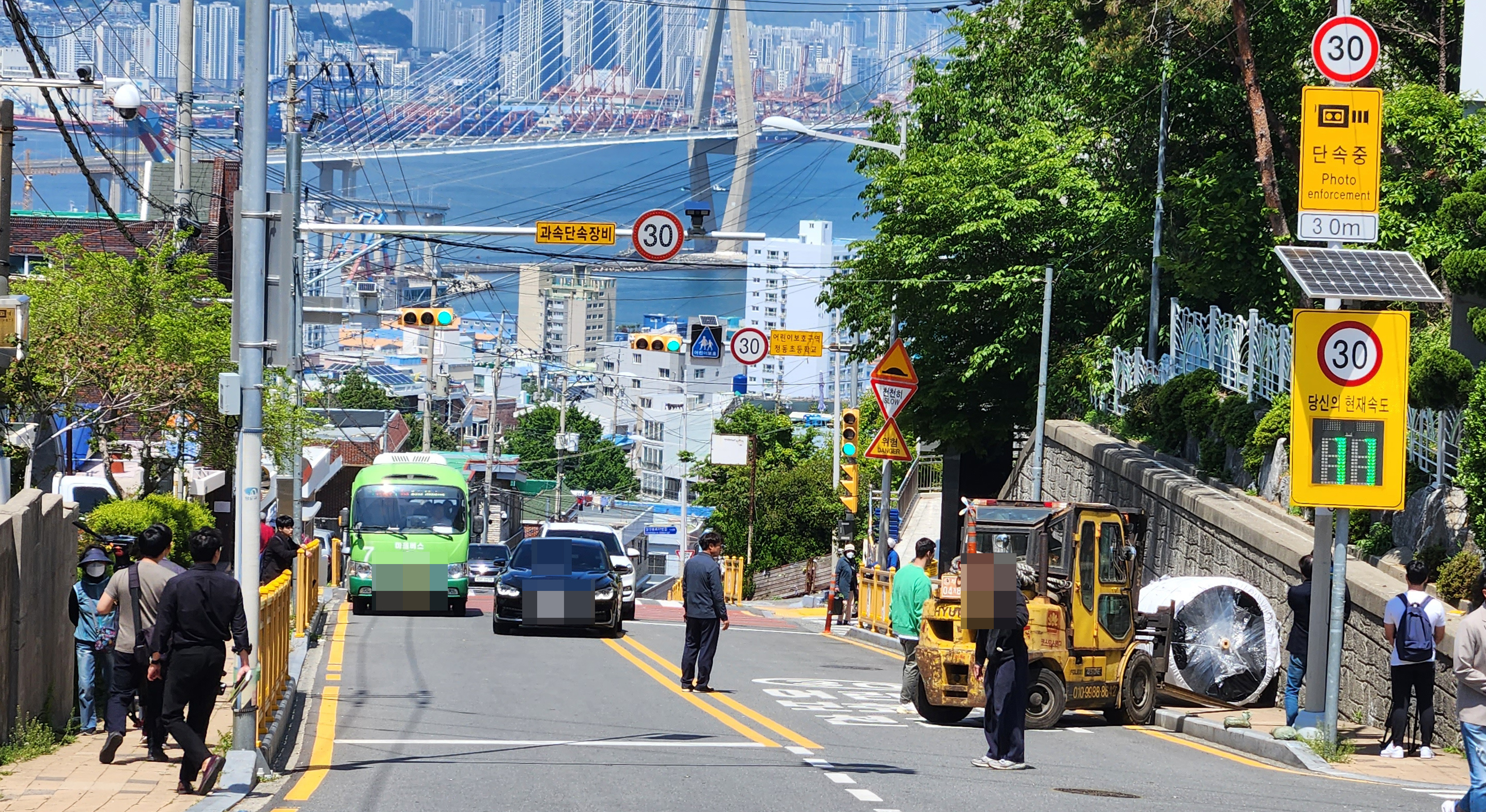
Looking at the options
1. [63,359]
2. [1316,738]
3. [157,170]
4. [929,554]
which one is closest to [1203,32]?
[929,554]

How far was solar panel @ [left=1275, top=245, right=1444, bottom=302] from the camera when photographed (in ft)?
43.8

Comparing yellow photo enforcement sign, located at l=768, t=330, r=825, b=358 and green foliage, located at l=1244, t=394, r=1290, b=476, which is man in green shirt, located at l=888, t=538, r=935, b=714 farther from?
yellow photo enforcement sign, located at l=768, t=330, r=825, b=358

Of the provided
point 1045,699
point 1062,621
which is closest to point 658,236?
point 1062,621

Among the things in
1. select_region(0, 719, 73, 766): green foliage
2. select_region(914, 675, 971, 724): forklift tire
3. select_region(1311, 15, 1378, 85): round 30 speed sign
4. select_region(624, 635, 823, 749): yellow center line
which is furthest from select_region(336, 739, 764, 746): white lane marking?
select_region(1311, 15, 1378, 85): round 30 speed sign

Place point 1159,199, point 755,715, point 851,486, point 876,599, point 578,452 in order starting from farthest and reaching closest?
point 578,452, point 851,486, point 876,599, point 1159,199, point 755,715

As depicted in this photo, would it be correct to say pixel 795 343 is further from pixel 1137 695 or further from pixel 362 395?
pixel 362 395

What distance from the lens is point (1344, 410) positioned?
45.0ft

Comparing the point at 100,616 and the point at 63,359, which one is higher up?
the point at 63,359

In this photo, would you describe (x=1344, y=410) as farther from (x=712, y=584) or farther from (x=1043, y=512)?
(x=712, y=584)

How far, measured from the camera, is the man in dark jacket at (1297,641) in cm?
1466

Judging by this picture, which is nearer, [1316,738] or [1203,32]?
[1316,738]

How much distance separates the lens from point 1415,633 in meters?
13.3

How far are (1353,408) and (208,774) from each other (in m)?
9.56

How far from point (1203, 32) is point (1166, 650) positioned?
48.0 feet
